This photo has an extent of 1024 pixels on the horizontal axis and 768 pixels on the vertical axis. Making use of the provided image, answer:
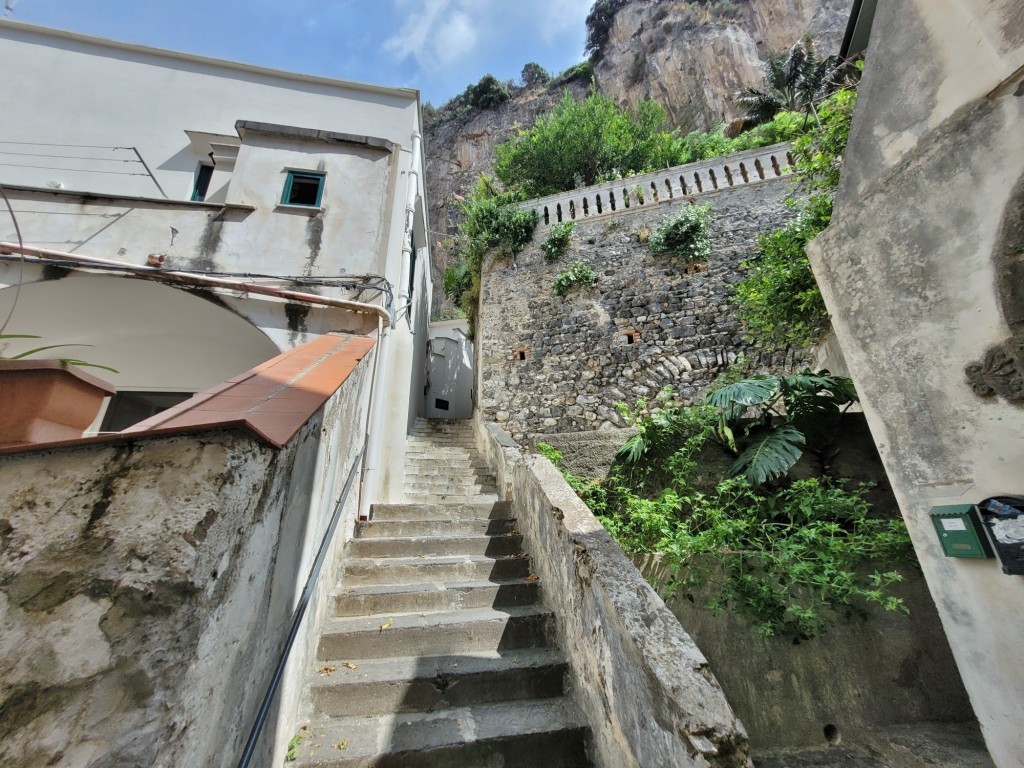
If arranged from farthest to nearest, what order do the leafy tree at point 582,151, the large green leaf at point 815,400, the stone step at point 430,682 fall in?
the leafy tree at point 582,151
the large green leaf at point 815,400
the stone step at point 430,682

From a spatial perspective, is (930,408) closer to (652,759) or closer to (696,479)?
(696,479)

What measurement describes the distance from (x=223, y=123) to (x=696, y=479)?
750 centimetres

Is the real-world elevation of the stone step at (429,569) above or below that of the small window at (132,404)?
below

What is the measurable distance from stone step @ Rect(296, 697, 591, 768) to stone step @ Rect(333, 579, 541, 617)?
0.63 meters

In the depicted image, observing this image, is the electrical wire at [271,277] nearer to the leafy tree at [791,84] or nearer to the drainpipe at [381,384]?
the drainpipe at [381,384]

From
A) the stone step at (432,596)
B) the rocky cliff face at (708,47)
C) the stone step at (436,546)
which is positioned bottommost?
the stone step at (432,596)

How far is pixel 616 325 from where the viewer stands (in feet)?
21.7

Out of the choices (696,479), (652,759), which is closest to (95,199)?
(652,759)

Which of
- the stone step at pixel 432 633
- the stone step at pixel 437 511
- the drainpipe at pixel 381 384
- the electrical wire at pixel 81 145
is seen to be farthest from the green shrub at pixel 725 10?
the stone step at pixel 432 633

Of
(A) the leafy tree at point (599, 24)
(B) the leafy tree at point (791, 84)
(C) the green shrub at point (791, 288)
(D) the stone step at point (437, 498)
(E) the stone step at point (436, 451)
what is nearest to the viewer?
(C) the green shrub at point (791, 288)

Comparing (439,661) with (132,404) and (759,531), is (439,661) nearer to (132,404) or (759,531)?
(759,531)

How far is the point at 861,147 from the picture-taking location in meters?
2.92

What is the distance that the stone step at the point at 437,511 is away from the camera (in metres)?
3.63

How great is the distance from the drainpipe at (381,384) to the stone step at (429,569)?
63cm
